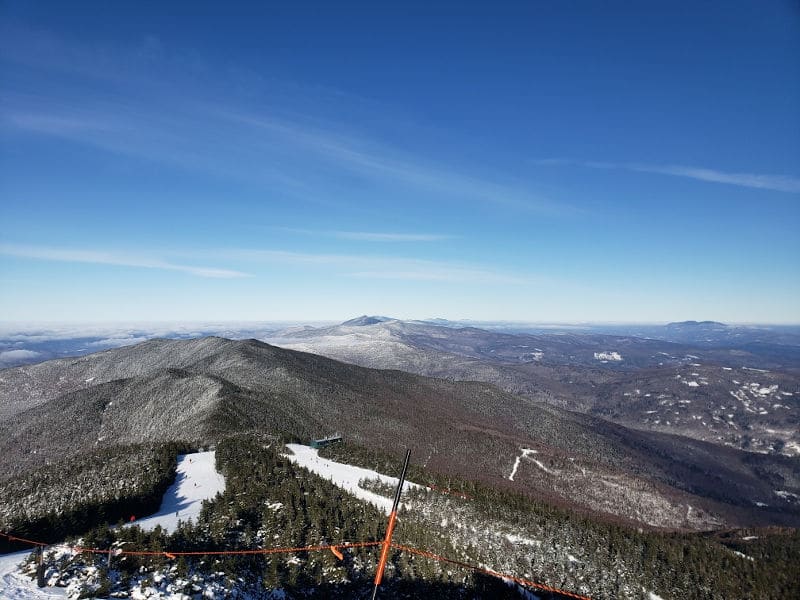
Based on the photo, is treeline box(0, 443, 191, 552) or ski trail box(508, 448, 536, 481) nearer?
treeline box(0, 443, 191, 552)

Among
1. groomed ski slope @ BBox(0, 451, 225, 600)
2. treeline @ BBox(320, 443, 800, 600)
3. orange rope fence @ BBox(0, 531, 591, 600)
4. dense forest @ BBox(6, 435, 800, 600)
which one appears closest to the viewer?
groomed ski slope @ BBox(0, 451, 225, 600)

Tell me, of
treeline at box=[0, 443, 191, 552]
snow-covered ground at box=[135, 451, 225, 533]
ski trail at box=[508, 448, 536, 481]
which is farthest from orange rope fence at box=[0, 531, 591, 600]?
ski trail at box=[508, 448, 536, 481]

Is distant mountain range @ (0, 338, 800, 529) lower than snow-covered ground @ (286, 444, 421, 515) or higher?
lower

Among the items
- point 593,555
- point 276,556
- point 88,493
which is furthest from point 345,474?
point 593,555

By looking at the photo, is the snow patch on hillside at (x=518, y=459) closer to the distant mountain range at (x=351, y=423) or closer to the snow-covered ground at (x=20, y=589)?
the distant mountain range at (x=351, y=423)

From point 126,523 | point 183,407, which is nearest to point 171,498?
point 126,523

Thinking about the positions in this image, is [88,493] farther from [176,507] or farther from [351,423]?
[351,423]

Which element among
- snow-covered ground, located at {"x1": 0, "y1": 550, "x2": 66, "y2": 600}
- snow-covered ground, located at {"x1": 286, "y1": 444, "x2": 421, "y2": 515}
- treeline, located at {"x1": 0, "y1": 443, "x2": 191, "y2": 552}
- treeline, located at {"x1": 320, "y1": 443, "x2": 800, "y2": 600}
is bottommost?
treeline, located at {"x1": 320, "y1": 443, "x2": 800, "y2": 600}

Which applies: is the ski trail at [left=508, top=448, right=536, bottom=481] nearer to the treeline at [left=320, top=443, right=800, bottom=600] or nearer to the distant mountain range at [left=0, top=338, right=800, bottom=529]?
the distant mountain range at [left=0, top=338, right=800, bottom=529]
